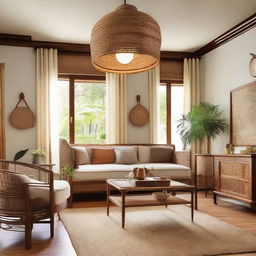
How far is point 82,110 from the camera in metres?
6.62

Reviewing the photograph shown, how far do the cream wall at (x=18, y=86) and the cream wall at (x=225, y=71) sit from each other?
3.27m

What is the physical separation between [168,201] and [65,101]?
3.40 meters

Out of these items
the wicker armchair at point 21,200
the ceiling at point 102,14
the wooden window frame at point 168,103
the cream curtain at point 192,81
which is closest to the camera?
the wicker armchair at point 21,200

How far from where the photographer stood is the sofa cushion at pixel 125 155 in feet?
19.1

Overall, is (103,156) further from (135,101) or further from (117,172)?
(135,101)

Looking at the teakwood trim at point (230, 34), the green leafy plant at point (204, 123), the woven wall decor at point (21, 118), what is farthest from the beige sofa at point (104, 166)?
the teakwood trim at point (230, 34)

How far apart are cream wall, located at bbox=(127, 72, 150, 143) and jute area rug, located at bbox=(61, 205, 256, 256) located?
7.72 ft

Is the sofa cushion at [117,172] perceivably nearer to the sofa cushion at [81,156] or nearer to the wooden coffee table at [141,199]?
the sofa cushion at [81,156]

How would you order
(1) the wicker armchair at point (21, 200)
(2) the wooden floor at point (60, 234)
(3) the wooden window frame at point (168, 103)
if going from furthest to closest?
1. (3) the wooden window frame at point (168, 103)
2. (1) the wicker armchair at point (21, 200)
3. (2) the wooden floor at point (60, 234)

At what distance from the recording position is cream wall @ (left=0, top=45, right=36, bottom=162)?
19.9ft

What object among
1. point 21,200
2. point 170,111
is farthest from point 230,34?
point 21,200

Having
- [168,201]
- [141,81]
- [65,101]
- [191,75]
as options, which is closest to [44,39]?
[65,101]

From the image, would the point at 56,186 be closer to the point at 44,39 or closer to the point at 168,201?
the point at 168,201

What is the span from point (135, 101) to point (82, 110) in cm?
103
